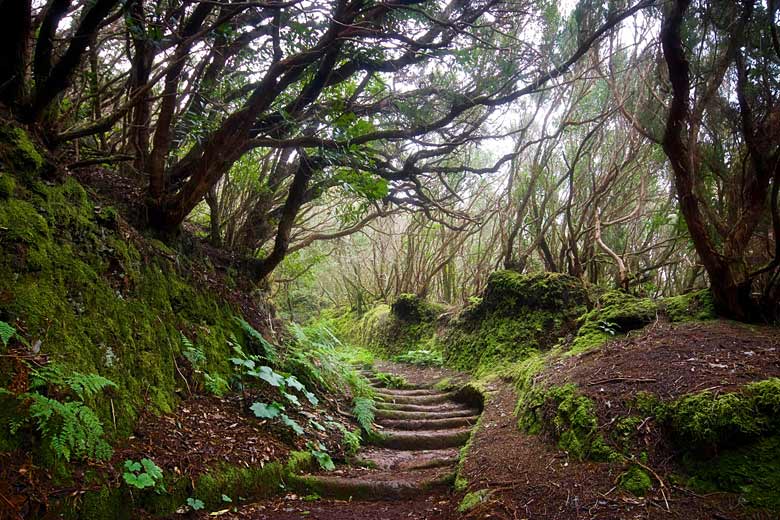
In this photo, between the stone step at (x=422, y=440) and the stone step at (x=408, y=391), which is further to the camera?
the stone step at (x=408, y=391)

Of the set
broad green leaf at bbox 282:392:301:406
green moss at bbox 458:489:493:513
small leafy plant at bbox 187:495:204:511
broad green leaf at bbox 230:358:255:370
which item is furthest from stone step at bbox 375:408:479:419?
small leafy plant at bbox 187:495:204:511

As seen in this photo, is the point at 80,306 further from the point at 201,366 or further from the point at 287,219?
the point at 287,219

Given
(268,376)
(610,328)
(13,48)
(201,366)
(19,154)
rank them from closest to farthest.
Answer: (19,154) < (13,48) < (201,366) < (268,376) < (610,328)

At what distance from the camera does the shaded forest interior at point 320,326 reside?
2734 mm

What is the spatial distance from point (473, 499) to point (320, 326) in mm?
4591

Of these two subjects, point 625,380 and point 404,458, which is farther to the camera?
point 404,458

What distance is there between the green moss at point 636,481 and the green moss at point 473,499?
103 centimetres

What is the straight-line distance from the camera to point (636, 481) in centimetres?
284

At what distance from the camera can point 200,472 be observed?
3215mm

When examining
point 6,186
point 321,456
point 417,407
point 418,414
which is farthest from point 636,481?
point 6,186

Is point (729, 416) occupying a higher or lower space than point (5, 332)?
lower

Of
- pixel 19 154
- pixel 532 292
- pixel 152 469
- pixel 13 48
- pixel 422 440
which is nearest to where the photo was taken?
pixel 152 469

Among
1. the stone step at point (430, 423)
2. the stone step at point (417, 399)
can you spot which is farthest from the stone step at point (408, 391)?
the stone step at point (430, 423)

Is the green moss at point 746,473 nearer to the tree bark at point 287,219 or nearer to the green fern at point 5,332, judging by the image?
the green fern at point 5,332
